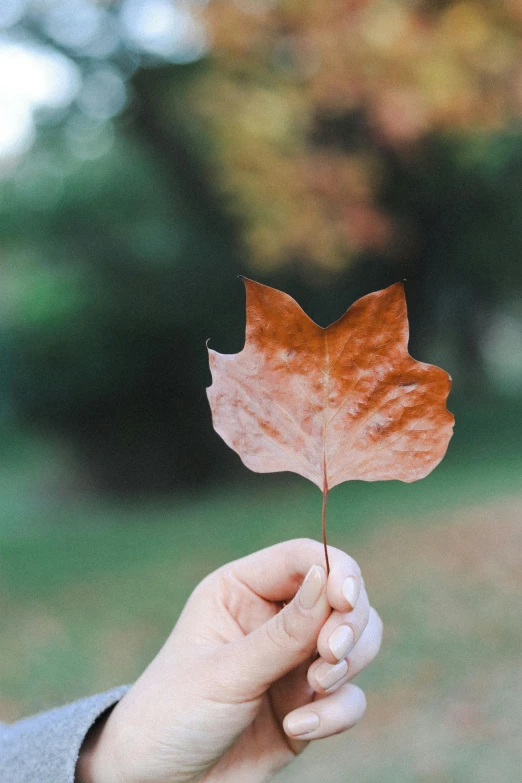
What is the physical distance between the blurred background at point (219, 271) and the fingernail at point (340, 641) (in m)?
3.36

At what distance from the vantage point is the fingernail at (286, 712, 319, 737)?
123 centimetres

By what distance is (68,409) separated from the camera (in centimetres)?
700

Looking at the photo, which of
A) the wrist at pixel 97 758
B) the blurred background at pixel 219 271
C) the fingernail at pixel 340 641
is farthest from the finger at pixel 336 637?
the blurred background at pixel 219 271

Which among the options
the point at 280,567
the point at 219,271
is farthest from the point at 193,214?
the point at 280,567

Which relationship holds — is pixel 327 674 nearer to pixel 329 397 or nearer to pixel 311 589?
pixel 311 589

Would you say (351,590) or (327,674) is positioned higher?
(351,590)

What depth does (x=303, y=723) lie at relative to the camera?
4.07 ft

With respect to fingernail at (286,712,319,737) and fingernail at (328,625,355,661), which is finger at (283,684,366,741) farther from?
fingernail at (328,625,355,661)

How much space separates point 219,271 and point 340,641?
571 cm

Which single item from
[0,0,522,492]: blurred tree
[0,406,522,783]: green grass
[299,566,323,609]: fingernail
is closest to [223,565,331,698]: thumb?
[299,566,323,609]: fingernail

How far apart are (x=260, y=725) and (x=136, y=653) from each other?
10.3ft

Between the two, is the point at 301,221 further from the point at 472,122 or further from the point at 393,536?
the point at 393,536

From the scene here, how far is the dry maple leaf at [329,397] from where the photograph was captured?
3.25 feet

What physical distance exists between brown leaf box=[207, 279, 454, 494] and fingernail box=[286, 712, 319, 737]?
45cm
